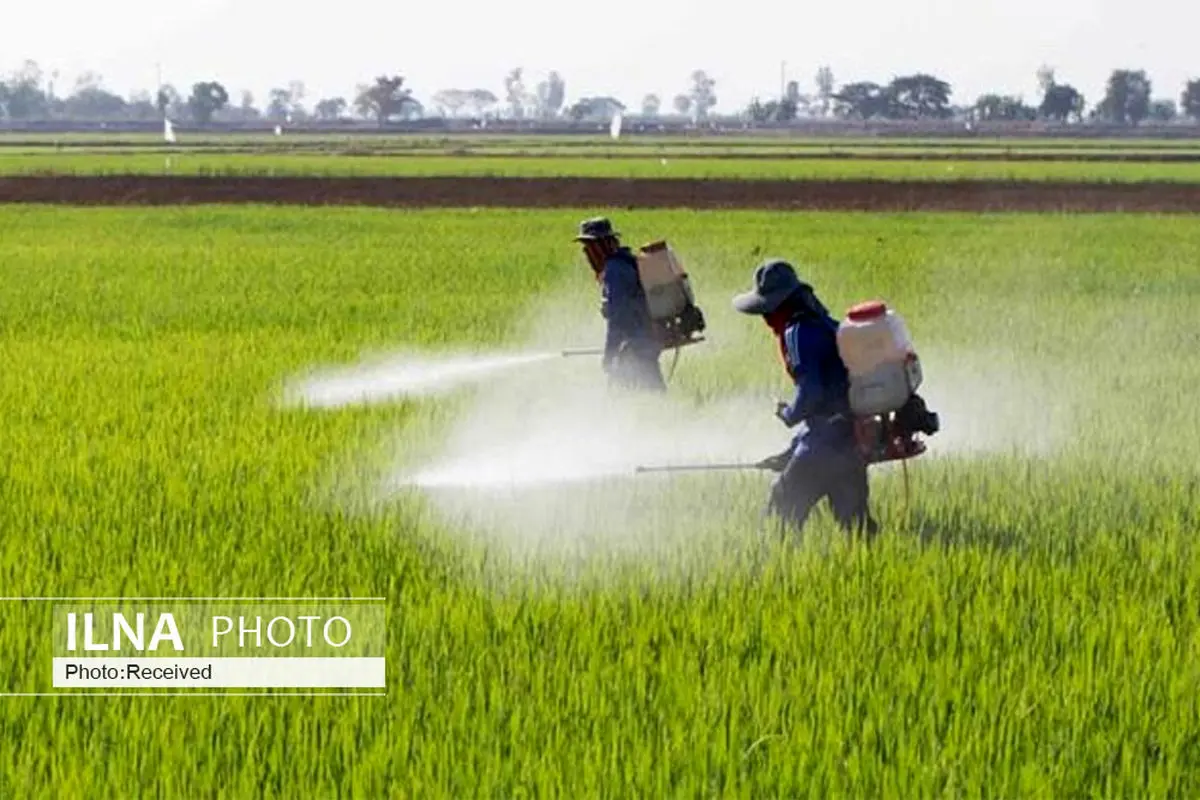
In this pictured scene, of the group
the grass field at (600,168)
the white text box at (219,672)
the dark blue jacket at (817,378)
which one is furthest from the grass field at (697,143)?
the white text box at (219,672)

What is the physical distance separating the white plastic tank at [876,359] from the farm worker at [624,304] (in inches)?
→ 140

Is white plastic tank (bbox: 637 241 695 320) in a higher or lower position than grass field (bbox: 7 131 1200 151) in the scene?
lower

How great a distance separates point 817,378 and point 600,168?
48.6m

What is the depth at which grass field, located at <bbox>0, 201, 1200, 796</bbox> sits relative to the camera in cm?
505

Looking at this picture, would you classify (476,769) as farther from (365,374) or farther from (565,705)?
(365,374)

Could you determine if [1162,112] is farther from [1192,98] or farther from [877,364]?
[877,364]

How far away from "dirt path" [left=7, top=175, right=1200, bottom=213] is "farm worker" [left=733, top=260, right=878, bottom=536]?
31019 mm

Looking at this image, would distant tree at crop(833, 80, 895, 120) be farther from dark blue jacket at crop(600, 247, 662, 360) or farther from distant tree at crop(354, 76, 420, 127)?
dark blue jacket at crop(600, 247, 662, 360)

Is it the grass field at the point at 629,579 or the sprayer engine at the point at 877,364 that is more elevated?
the sprayer engine at the point at 877,364

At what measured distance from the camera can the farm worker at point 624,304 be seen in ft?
35.4

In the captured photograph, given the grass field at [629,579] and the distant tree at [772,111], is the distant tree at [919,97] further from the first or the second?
the grass field at [629,579]

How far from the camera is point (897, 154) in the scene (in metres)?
71.6

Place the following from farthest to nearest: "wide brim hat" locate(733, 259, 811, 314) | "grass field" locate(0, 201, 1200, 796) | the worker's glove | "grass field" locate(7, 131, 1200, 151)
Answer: "grass field" locate(7, 131, 1200, 151), the worker's glove, "wide brim hat" locate(733, 259, 811, 314), "grass field" locate(0, 201, 1200, 796)

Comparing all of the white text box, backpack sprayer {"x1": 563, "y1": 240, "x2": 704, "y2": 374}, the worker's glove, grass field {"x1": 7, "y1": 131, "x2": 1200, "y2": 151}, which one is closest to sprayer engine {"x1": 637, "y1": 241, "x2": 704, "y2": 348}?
backpack sprayer {"x1": 563, "y1": 240, "x2": 704, "y2": 374}
